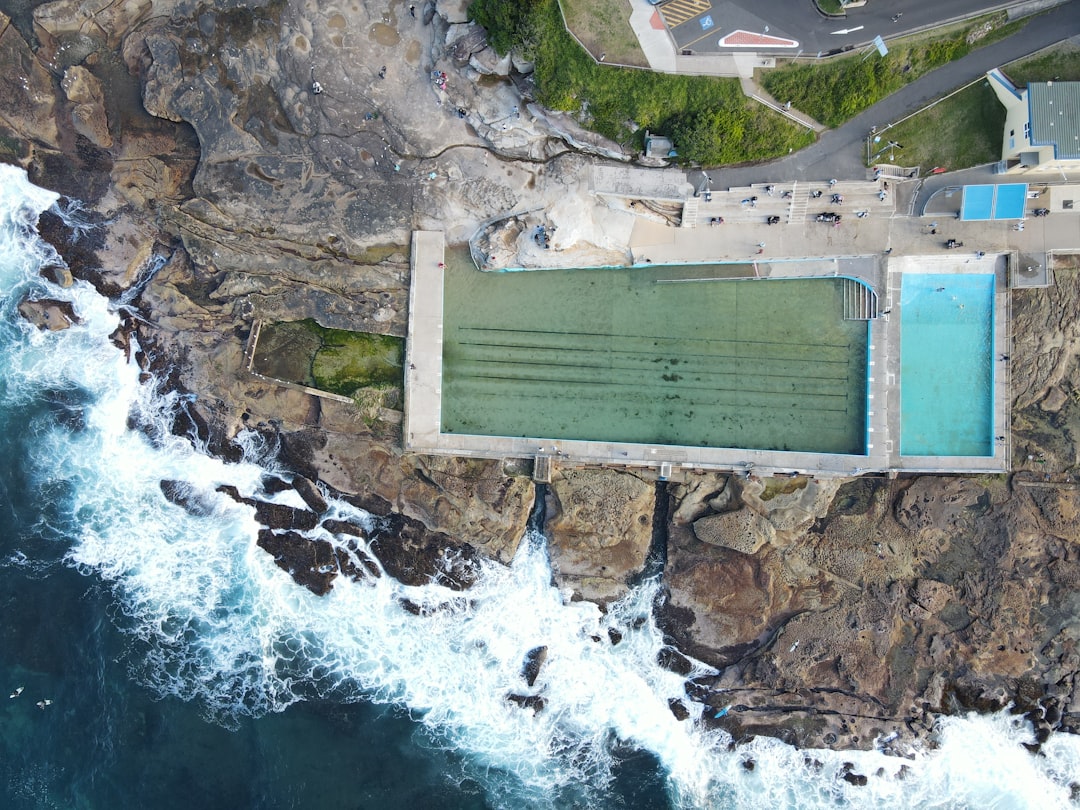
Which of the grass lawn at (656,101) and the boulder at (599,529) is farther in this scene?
the boulder at (599,529)

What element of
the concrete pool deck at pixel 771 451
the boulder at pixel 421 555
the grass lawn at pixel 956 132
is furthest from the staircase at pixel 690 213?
the boulder at pixel 421 555

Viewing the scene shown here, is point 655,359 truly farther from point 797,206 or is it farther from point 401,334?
point 401,334

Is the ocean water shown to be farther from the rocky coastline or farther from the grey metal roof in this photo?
the grey metal roof

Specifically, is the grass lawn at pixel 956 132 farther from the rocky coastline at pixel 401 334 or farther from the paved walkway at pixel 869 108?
the rocky coastline at pixel 401 334

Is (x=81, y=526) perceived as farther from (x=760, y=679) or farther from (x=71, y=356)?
(x=760, y=679)

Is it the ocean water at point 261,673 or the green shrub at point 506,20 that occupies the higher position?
the green shrub at point 506,20

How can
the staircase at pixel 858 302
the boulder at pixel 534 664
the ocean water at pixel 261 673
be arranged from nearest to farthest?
the staircase at pixel 858 302, the ocean water at pixel 261 673, the boulder at pixel 534 664

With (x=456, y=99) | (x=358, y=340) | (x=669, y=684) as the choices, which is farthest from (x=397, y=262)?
(x=669, y=684)
